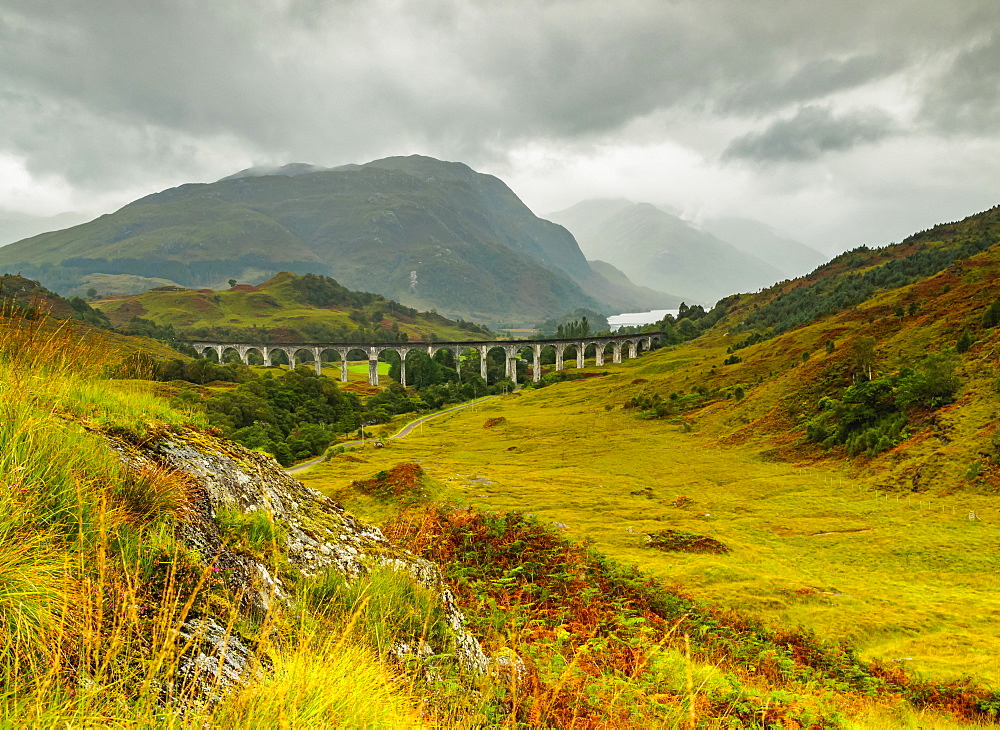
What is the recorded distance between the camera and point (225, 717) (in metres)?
3.19

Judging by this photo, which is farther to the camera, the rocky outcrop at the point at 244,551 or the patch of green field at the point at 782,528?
the patch of green field at the point at 782,528

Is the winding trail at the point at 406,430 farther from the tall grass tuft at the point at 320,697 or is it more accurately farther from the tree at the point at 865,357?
the tree at the point at 865,357

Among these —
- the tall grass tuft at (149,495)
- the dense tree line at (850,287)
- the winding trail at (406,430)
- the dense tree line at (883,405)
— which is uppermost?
the dense tree line at (850,287)

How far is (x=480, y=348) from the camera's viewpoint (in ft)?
589

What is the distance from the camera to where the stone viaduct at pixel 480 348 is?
172m

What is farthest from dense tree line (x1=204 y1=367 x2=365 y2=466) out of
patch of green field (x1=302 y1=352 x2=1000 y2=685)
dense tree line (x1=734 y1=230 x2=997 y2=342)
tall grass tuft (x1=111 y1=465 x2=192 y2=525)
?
dense tree line (x1=734 y1=230 x2=997 y2=342)

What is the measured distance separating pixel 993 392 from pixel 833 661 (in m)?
39.7

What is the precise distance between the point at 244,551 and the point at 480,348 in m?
174

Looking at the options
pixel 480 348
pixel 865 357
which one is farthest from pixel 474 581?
pixel 480 348

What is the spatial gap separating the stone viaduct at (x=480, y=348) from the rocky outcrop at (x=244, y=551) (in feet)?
515

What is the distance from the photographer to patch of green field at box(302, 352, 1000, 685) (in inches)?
626

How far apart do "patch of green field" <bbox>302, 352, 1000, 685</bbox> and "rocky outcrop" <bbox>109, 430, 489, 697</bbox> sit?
1360cm

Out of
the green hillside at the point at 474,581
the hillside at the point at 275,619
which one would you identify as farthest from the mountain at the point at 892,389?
the hillside at the point at 275,619

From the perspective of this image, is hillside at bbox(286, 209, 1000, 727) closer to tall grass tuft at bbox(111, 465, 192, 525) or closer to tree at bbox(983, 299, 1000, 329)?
tree at bbox(983, 299, 1000, 329)
